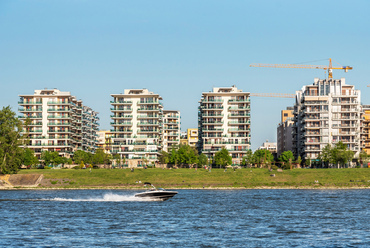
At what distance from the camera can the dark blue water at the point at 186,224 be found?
159 feet

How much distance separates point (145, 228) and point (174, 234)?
549 cm

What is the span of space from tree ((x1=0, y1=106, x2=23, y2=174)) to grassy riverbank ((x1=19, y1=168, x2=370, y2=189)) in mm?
9538

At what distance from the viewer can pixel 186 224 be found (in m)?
61.9

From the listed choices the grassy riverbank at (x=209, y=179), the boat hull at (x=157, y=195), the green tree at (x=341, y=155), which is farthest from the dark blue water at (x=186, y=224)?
the green tree at (x=341, y=155)

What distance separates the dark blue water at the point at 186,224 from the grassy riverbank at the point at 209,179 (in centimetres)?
5442

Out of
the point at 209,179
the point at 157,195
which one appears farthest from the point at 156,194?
the point at 209,179

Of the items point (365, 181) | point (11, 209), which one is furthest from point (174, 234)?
point (365, 181)

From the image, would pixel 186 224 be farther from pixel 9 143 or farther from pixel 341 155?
pixel 341 155

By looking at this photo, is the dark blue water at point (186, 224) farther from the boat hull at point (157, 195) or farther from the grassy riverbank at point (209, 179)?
the grassy riverbank at point (209, 179)

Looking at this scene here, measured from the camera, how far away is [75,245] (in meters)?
46.3

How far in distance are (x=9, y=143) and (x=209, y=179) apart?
5561 centimetres

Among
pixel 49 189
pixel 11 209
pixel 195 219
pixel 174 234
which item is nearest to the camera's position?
pixel 174 234

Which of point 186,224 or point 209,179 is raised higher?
point 209,179

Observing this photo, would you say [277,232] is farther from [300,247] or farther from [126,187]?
[126,187]
